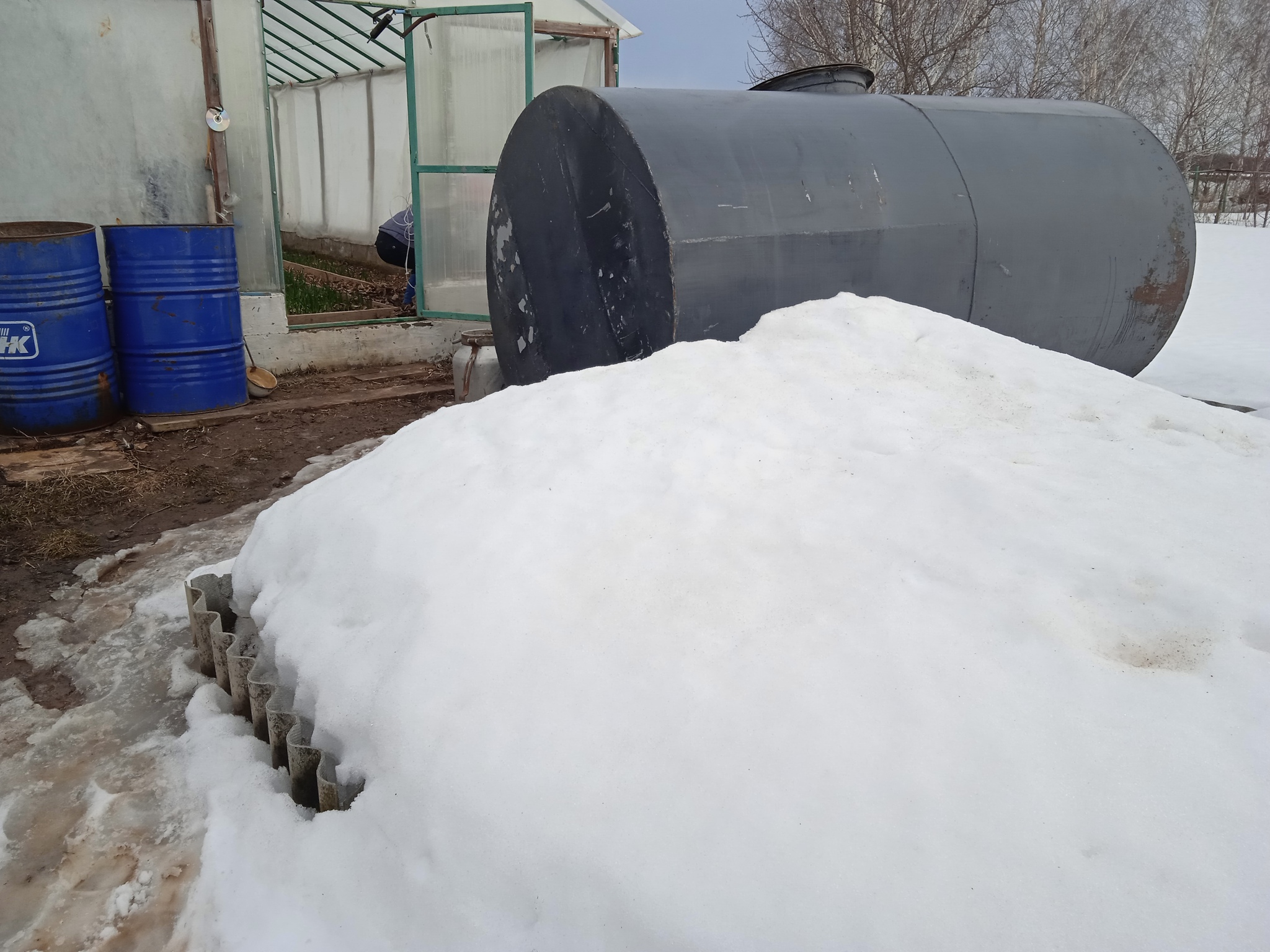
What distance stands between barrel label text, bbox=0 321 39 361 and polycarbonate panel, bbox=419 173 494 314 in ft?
10.6

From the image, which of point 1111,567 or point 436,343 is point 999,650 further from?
point 436,343

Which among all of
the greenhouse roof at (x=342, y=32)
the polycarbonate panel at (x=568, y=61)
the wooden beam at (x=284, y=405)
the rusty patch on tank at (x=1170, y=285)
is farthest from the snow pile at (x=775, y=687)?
the polycarbonate panel at (x=568, y=61)

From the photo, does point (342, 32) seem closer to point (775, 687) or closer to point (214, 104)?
point (214, 104)

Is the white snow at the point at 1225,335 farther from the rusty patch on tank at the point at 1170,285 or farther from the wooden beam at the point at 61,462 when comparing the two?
the wooden beam at the point at 61,462

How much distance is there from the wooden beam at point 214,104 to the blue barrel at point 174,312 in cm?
76

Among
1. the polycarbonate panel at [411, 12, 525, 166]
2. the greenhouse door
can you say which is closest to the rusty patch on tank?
the greenhouse door

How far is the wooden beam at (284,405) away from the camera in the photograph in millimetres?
6086

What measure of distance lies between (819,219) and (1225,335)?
6879mm

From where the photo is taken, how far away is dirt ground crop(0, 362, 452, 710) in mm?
3889

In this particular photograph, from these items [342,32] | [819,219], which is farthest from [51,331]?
[342,32]

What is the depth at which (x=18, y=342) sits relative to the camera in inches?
219

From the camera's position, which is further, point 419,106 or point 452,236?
point 452,236

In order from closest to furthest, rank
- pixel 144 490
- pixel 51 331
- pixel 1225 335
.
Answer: pixel 144 490, pixel 51 331, pixel 1225 335

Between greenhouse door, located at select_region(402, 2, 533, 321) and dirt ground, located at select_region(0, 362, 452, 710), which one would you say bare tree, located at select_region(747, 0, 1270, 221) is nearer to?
greenhouse door, located at select_region(402, 2, 533, 321)
